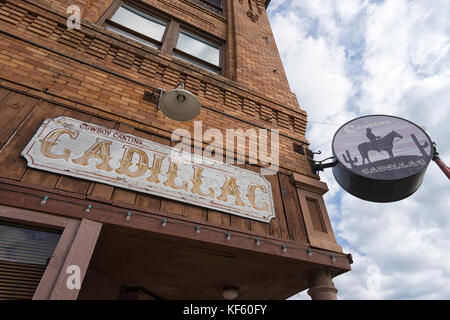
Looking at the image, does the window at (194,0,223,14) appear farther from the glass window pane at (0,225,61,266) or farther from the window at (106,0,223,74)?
the glass window pane at (0,225,61,266)

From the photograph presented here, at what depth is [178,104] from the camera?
2.89 m

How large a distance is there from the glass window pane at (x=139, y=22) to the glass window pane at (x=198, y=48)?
471 millimetres

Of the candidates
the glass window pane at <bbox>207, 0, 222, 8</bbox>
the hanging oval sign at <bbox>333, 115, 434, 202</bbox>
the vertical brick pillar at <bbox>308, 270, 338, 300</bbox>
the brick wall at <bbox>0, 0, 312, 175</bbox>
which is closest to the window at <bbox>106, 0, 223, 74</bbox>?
the brick wall at <bbox>0, 0, 312, 175</bbox>

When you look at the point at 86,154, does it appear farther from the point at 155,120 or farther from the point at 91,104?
the point at 155,120

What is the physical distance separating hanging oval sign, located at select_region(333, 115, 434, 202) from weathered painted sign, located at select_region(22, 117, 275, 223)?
4.71 ft

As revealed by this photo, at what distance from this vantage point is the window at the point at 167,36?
16.0 ft

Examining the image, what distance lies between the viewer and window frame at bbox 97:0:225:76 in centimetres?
481

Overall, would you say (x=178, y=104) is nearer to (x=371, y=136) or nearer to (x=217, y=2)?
(x=371, y=136)

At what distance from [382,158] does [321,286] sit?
2.15 meters

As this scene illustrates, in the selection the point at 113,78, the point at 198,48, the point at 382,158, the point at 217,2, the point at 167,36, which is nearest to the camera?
the point at 113,78

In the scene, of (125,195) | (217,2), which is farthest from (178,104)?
(217,2)

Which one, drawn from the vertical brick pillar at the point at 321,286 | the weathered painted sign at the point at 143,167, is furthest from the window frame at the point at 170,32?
the vertical brick pillar at the point at 321,286

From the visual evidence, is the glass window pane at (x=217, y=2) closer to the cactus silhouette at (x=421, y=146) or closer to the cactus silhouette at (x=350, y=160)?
the cactus silhouette at (x=350, y=160)
